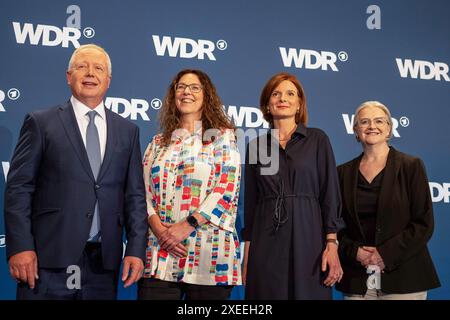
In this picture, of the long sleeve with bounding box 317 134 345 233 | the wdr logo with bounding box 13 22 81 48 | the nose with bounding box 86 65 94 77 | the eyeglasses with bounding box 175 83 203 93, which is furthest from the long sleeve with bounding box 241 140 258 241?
the wdr logo with bounding box 13 22 81 48

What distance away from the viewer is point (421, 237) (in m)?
2.90

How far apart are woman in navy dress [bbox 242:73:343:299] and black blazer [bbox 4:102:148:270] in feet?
2.03

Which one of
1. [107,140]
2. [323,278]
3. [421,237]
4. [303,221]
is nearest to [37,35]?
[107,140]

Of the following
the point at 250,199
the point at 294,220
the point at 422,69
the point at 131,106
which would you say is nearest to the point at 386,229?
the point at 294,220

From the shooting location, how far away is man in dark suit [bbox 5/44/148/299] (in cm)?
237

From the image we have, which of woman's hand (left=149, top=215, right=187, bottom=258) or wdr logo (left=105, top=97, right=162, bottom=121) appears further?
wdr logo (left=105, top=97, right=162, bottom=121)

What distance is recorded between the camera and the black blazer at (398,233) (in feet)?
9.49

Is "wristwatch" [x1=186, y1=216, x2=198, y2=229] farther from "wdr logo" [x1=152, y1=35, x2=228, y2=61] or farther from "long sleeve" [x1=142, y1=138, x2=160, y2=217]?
"wdr logo" [x1=152, y1=35, x2=228, y2=61]

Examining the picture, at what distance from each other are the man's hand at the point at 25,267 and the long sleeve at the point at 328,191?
53.6 inches

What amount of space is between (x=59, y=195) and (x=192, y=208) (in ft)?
2.17

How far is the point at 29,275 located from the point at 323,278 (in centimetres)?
134

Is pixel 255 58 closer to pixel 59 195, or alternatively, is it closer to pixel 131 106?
pixel 131 106

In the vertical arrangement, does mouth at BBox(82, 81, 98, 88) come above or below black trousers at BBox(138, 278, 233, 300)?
above

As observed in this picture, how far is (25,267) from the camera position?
2314mm
